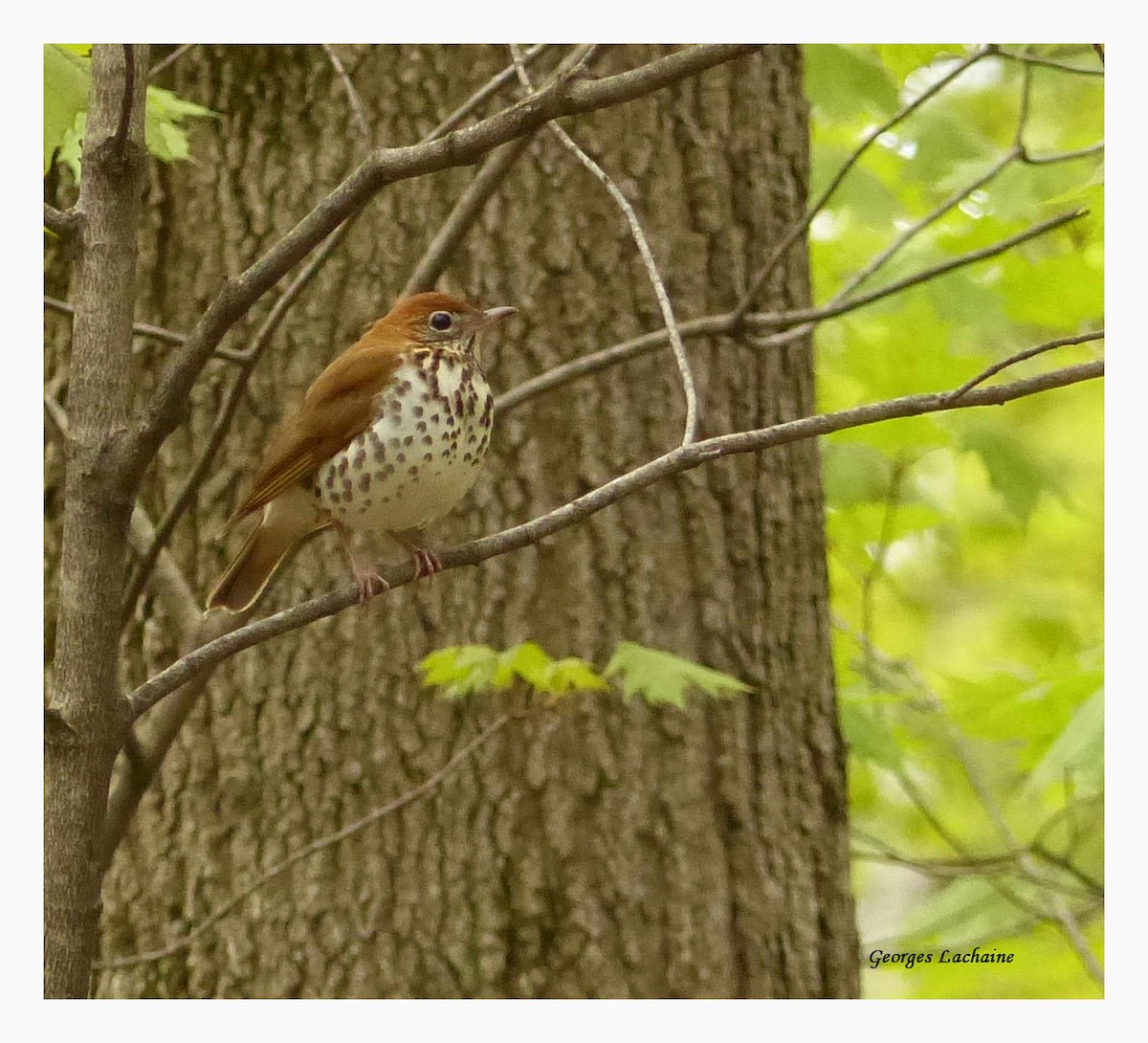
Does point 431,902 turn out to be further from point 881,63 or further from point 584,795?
point 881,63

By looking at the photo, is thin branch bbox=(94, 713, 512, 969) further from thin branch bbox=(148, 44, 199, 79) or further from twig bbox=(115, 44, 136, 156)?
thin branch bbox=(148, 44, 199, 79)

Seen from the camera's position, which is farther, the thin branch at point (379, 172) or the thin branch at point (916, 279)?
the thin branch at point (916, 279)

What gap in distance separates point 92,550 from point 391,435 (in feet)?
1.04

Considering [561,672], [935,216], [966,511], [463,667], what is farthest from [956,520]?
[463,667]

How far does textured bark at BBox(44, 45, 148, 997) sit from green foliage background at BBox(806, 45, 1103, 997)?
93cm

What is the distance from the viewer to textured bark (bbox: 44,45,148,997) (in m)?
1.27

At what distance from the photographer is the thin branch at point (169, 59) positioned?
1651mm

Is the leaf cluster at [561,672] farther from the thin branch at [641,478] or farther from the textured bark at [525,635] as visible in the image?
the thin branch at [641,478]

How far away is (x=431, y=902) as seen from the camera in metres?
1.73

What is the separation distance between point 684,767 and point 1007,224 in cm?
89

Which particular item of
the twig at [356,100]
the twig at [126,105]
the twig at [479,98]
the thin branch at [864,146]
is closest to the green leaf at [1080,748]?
the thin branch at [864,146]

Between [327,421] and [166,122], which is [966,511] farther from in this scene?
[166,122]

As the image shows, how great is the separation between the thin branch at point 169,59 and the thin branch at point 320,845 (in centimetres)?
90
